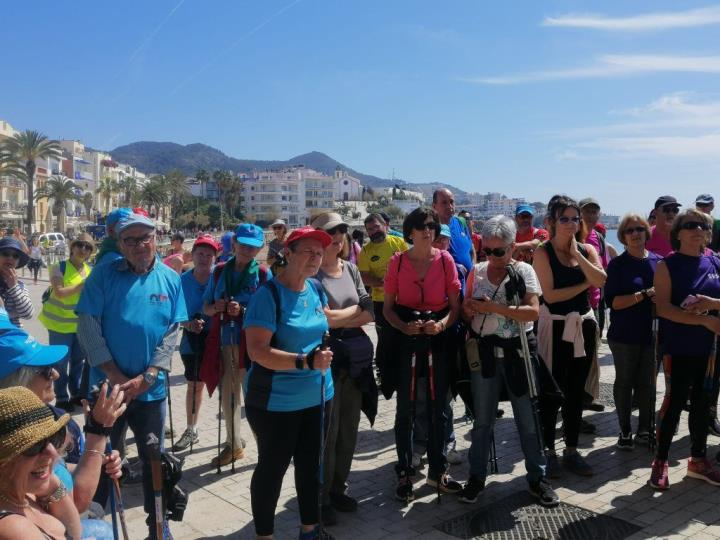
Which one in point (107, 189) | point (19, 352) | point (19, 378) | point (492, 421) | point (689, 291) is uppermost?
point (107, 189)

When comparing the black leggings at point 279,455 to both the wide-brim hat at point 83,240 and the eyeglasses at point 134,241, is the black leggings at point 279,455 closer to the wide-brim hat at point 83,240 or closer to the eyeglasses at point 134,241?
the eyeglasses at point 134,241

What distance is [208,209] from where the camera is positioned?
415 feet

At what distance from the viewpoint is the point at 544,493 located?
4.77 metres

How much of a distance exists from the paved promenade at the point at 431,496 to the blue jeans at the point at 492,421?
32 cm

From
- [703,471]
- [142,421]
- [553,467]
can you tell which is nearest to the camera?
[142,421]

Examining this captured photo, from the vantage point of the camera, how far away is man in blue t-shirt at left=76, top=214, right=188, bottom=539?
4.01m

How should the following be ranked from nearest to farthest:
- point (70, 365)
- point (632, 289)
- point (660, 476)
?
point (660, 476) < point (632, 289) < point (70, 365)

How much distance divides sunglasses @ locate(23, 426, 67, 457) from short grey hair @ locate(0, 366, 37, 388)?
593mm

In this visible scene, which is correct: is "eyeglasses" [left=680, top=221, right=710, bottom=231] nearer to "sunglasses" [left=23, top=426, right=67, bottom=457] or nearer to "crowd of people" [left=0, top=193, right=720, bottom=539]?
"crowd of people" [left=0, top=193, right=720, bottom=539]

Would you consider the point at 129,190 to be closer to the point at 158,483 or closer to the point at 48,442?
the point at 158,483

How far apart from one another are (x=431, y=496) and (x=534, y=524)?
84 centimetres

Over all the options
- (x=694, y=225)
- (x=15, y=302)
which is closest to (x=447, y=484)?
(x=694, y=225)

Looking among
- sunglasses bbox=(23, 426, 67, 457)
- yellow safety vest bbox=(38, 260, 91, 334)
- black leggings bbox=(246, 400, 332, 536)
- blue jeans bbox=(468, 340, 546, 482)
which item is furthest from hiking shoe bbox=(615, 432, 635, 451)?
yellow safety vest bbox=(38, 260, 91, 334)

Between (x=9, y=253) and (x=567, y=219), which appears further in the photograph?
(x=9, y=253)
